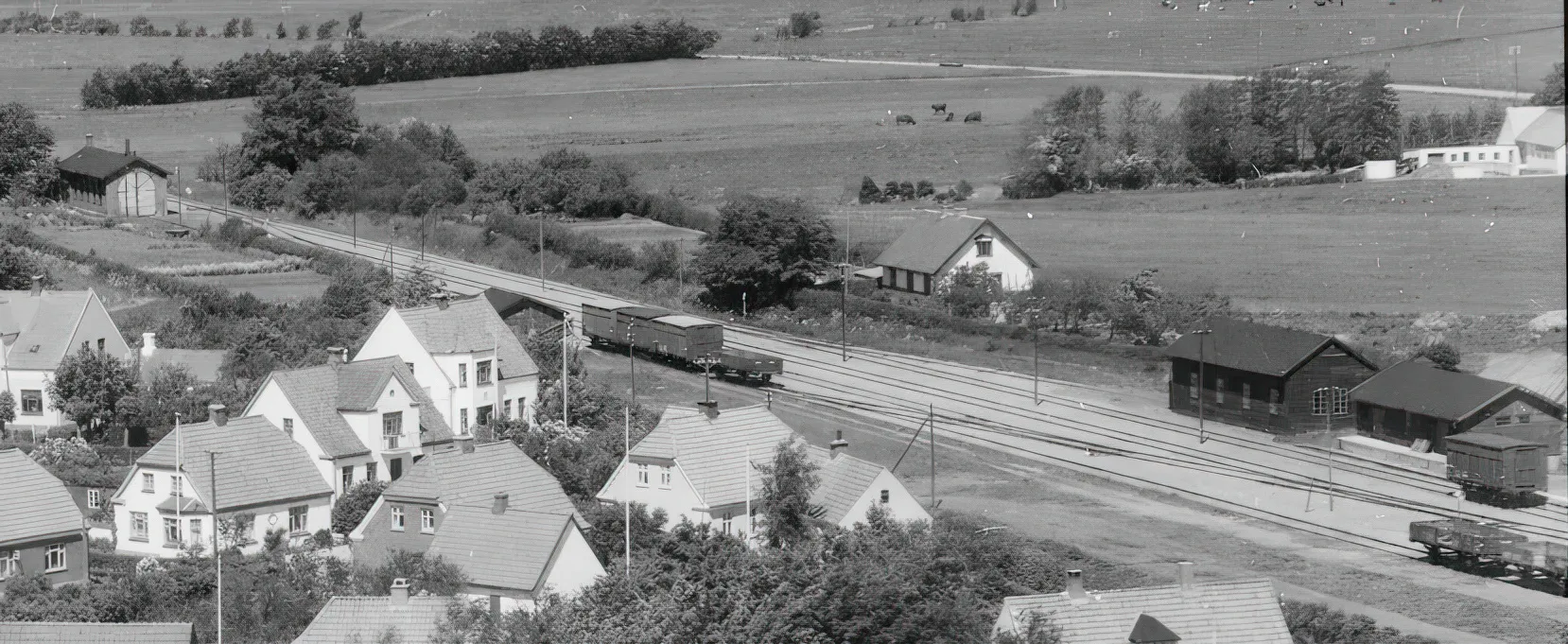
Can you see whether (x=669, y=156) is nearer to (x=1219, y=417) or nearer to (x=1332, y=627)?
(x=1219, y=417)

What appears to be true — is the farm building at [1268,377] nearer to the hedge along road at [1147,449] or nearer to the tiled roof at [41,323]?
the hedge along road at [1147,449]

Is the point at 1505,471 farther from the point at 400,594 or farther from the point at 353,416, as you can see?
the point at 353,416

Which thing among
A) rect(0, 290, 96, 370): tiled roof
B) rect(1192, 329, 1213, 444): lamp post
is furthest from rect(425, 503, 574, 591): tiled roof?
rect(1192, 329, 1213, 444): lamp post

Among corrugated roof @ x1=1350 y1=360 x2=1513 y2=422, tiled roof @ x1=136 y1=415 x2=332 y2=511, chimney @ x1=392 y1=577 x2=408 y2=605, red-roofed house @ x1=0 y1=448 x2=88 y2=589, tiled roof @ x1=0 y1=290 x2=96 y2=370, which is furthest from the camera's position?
tiled roof @ x1=0 y1=290 x2=96 y2=370

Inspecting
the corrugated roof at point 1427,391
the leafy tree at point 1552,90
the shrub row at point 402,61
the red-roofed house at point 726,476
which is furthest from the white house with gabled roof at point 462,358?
the shrub row at point 402,61

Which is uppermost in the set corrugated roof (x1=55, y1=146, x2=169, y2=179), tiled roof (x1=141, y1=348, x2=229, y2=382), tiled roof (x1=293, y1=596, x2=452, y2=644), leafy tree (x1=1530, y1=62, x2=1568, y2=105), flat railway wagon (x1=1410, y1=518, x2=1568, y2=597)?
leafy tree (x1=1530, y1=62, x2=1568, y2=105)

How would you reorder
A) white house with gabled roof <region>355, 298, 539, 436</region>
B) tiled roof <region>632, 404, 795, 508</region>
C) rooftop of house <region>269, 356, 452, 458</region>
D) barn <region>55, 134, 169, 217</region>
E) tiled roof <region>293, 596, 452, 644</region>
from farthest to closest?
barn <region>55, 134, 169, 217</region>, white house with gabled roof <region>355, 298, 539, 436</region>, rooftop of house <region>269, 356, 452, 458</region>, tiled roof <region>632, 404, 795, 508</region>, tiled roof <region>293, 596, 452, 644</region>

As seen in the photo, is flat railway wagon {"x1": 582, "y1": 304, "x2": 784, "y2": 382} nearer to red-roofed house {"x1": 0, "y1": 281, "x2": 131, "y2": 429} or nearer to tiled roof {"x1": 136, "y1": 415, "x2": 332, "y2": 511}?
red-roofed house {"x1": 0, "y1": 281, "x2": 131, "y2": 429}
